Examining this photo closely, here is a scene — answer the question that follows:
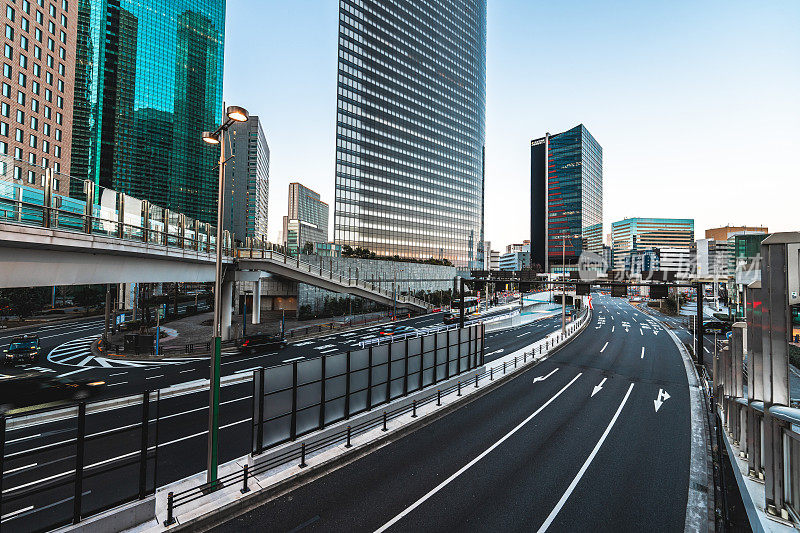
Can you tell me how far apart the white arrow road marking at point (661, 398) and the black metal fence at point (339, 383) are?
38.7 feet

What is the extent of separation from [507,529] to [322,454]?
22.6 ft

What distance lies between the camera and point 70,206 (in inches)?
576

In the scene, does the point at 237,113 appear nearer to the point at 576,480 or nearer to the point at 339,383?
the point at 339,383

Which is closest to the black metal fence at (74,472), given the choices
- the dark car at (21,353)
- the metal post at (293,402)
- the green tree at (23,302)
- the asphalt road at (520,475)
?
the asphalt road at (520,475)

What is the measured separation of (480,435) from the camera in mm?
14781

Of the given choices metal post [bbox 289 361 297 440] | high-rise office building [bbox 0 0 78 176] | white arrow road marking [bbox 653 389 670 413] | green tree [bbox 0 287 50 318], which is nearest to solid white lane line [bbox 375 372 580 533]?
metal post [bbox 289 361 297 440]

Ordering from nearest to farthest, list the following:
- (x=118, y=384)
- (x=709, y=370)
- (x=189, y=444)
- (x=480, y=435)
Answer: (x=189, y=444)
(x=480, y=435)
(x=118, y=384)
(x=709, y=370)

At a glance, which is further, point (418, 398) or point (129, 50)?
point (129, 50)

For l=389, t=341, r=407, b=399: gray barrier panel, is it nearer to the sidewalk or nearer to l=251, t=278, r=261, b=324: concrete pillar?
the sidewalk

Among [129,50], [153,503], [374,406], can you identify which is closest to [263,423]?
[153,503]

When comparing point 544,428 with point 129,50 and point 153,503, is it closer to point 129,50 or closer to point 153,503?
point 153,503

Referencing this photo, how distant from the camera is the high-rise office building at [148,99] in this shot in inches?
4491

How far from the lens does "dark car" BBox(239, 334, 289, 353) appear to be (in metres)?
29.8

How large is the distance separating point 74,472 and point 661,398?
89.2 feet
